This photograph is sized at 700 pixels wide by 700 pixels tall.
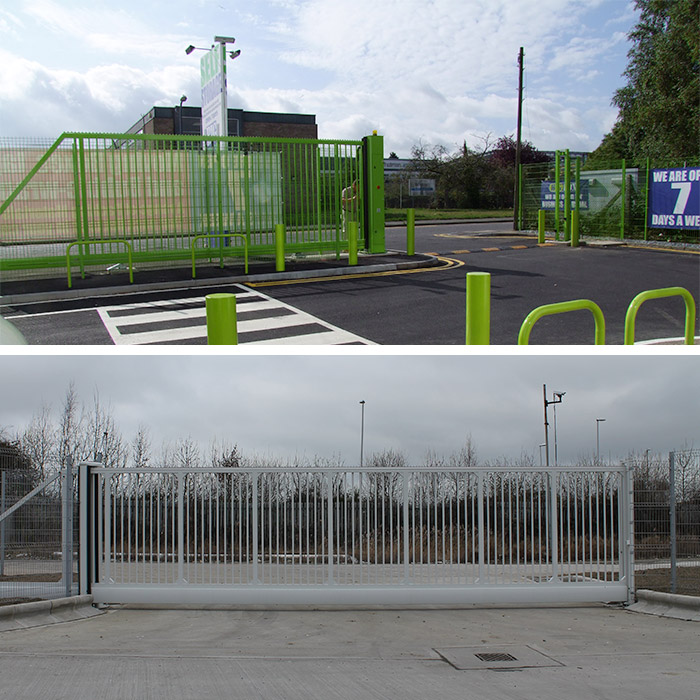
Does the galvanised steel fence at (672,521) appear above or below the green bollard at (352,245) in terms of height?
below

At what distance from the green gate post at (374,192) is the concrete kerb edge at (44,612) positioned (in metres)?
10.7

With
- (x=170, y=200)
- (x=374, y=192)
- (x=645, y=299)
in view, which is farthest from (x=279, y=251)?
(x=645, y=299)

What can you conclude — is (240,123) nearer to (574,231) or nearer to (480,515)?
(574,231)

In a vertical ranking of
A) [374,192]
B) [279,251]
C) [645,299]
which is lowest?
[645,299]

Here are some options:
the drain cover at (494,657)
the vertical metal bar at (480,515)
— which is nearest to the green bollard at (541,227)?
the vertical metal bar at (480,515)

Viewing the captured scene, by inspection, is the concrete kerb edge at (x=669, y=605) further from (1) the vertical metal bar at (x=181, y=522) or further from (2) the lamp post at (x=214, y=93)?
(2) the lamp post at (x=214, y=93)

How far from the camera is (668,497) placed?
10.5m

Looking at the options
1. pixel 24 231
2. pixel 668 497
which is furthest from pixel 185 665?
pixel 24 231

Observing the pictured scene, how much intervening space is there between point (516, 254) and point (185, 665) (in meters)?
13.2

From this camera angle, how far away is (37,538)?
10.4m

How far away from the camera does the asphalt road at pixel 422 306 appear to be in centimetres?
998

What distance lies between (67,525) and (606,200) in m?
18.0

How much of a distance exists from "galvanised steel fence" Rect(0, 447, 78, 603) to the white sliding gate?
258 mm

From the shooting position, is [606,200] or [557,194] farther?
[606,200]
